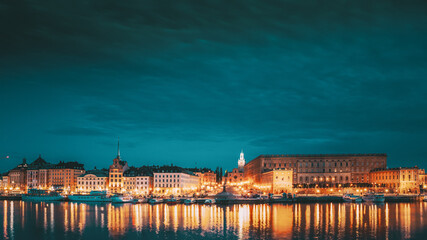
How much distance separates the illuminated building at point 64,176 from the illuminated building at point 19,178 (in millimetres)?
22059

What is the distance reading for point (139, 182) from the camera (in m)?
146

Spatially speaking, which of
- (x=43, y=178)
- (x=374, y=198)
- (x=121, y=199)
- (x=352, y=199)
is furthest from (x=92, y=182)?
(x=374, y=198)

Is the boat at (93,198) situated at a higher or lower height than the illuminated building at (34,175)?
lower

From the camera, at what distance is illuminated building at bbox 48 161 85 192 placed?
6698 inches

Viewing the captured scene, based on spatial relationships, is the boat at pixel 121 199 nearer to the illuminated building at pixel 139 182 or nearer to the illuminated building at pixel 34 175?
the illuminated building at pixel 139 182

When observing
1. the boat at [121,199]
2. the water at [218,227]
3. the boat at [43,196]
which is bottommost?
the boat at [43,196]

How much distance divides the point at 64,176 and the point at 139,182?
41961 millimetres

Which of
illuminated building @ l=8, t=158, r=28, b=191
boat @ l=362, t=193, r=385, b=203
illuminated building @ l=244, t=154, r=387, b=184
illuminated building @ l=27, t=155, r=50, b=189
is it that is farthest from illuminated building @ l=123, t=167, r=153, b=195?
boat @ l=362, t=193, r=385, b=203

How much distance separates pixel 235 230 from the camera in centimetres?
5175

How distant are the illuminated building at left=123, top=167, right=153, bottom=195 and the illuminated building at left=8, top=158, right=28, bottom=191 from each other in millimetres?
64624

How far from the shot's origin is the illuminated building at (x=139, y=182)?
144675 mm

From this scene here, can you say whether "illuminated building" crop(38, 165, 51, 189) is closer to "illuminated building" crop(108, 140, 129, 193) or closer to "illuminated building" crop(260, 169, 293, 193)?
"illuminated building" crop(108, 140, 129, 193)

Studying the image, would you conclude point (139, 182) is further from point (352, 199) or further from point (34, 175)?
point (352, 199)

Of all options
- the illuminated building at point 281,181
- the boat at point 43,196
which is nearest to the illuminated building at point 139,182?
the boat at point 43,196
